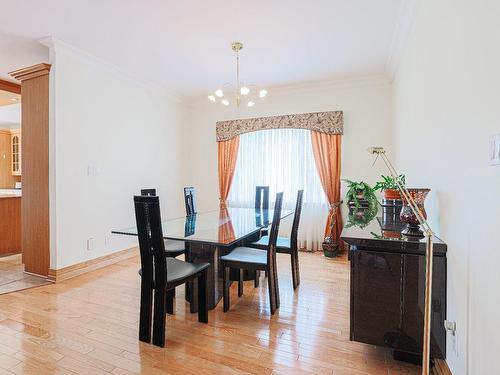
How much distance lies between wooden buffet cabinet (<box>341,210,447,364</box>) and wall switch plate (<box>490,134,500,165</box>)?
27.1 inches

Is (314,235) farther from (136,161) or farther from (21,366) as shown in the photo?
(21,366)

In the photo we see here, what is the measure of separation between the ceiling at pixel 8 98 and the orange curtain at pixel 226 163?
3252mm

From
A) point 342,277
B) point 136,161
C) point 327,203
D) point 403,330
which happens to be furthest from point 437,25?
point 136,161

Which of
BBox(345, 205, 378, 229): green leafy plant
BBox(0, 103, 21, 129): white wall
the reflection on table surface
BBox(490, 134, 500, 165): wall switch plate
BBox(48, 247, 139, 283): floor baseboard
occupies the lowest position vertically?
BBox(48, 247, 139, 283): floor baseboard

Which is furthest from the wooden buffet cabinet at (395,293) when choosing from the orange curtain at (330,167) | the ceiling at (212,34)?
the orange curtain at (330,167)

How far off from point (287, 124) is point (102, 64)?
2.78 metres

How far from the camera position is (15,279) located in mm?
3229

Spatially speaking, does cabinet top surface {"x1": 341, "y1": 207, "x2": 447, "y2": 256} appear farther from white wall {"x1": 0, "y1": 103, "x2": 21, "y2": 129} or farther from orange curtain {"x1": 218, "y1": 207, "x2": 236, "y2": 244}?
white wall {"x1": 0, "y1": 103, "x2": 21, "y2": 129}

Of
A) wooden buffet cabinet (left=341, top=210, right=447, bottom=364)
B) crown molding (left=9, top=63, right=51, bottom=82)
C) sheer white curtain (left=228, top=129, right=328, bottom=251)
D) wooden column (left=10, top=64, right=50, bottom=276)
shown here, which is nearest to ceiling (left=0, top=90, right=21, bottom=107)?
crown molding (left=9, top=63, right=51, bottom=82)

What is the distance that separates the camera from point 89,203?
360cm

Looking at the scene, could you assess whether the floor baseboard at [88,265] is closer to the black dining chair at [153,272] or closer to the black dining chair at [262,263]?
the black dining chair at [153,272]

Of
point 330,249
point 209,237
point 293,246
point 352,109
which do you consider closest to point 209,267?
point 209,237

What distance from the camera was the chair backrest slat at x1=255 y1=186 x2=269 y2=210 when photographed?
4.12m

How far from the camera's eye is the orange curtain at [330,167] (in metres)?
4.43
